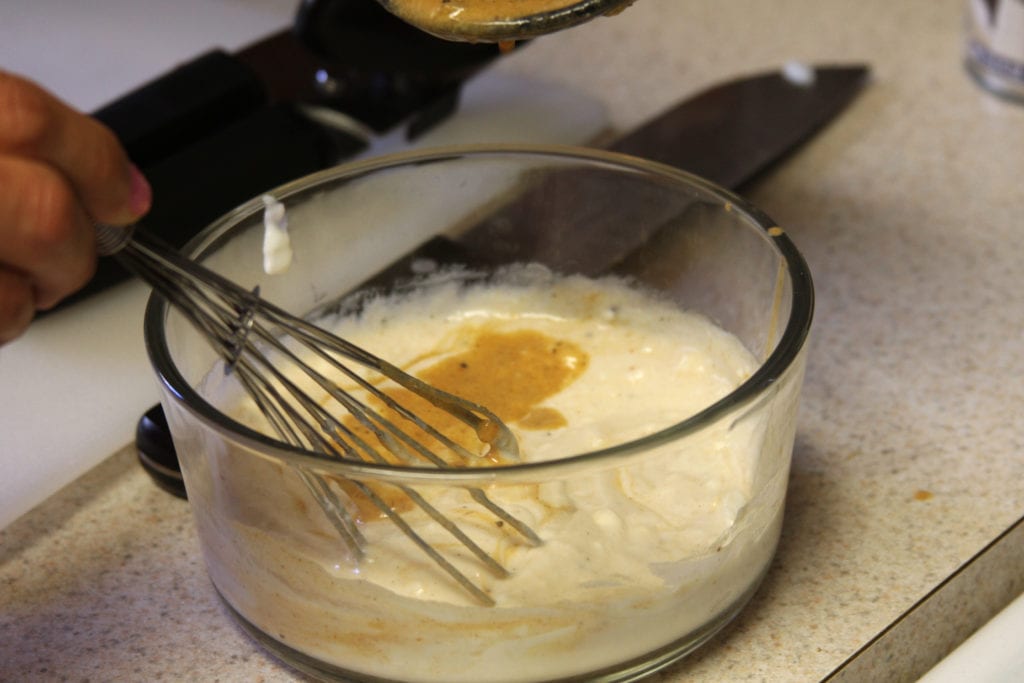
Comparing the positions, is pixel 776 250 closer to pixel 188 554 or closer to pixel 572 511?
pixel 572 511

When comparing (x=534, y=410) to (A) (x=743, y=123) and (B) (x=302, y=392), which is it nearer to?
(B) (x=302, y=392)

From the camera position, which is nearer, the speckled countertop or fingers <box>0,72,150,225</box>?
fingers <box>0,72,150,225</box>

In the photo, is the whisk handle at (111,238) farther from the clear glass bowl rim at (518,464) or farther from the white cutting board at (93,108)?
the white cutting board at (93,108)

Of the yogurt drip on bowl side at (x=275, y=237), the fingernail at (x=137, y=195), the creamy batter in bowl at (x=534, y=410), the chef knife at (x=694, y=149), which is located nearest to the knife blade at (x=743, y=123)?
the chef knife at (x=694, y=149)

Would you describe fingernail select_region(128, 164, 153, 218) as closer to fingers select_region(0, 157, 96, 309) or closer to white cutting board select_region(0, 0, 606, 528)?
fingers select_region(0, 157, 96, 309)

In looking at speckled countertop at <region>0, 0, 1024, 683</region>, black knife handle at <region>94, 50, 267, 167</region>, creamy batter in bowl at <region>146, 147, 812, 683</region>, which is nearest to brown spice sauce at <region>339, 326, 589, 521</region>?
creamy batter in bowl at <region>146, 147, 812, 683</region>
